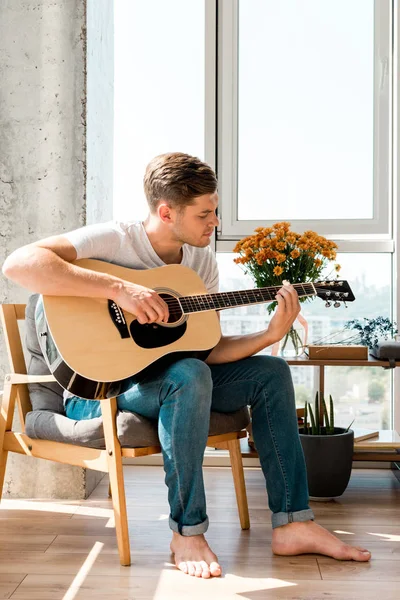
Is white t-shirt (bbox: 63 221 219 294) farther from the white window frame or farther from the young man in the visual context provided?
the white window frame

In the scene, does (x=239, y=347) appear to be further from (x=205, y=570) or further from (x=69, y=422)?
Result: (x=205, y=570)

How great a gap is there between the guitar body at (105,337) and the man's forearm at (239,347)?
0.35ft

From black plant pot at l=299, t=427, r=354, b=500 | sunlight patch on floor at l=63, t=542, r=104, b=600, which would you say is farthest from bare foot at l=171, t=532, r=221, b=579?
black plant pot at l=299, t=427, r=354, b=500

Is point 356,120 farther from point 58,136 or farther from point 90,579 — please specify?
point 90,579

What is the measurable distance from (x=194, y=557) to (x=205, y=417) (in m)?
0.38

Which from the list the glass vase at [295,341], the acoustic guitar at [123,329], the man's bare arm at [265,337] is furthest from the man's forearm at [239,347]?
the glass vase at [295,341]

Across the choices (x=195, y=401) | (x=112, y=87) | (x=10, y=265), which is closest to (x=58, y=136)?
(x=112, y=87)

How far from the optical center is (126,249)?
2264mm

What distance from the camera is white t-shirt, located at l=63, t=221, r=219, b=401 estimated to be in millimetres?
2182

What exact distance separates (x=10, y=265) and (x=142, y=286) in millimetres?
380

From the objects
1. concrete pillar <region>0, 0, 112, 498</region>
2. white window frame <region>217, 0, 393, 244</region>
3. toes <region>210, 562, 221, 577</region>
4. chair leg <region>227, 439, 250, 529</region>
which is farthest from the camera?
white window frame <region>217, 0, 393, 244</region>

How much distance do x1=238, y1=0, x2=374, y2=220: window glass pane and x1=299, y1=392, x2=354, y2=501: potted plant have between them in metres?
1.13

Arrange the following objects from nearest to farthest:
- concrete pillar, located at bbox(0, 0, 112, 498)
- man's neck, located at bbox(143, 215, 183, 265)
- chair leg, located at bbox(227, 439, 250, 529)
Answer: man's neck, located at bbox(143, 215, 183, 265), chair leg, located at bbox(227, 439, 250, 529), concrete pillar, located at bbox(0, 0, 112, 498)

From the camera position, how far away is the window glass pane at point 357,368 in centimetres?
339
